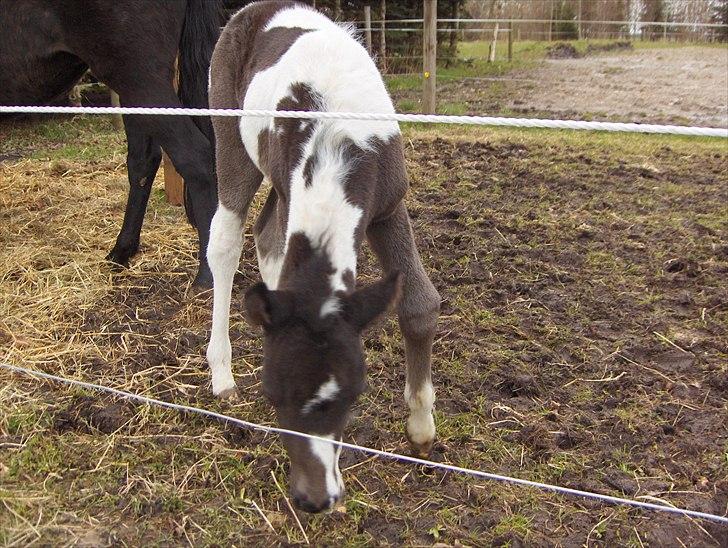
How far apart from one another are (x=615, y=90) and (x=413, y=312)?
11.7 metres

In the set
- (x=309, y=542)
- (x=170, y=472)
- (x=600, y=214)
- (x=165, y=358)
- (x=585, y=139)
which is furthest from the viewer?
(x=585, y=139)

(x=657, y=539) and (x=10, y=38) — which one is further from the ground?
(x=10, y=38)

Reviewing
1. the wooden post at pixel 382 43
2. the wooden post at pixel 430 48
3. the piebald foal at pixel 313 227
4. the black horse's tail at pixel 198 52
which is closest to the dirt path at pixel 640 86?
the wooden post at pixel 430 48

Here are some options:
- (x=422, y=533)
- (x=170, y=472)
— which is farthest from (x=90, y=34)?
(x=422, y=533)

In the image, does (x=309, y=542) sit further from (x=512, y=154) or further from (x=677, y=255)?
(x=512, y=154)

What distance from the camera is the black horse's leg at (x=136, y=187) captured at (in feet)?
15.3

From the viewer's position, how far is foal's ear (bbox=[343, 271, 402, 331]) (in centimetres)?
215

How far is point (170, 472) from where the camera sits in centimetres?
285

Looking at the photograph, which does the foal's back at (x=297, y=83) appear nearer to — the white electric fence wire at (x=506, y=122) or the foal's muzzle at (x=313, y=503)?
the white electric fence wire at (x=506, y=122)

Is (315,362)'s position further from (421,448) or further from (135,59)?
(135,59)

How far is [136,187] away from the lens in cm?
477

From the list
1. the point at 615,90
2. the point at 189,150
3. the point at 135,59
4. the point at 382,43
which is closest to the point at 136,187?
the point at 189,150

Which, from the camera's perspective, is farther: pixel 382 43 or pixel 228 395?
pixel 382 43

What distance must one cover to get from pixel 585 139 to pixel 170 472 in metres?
7.03
